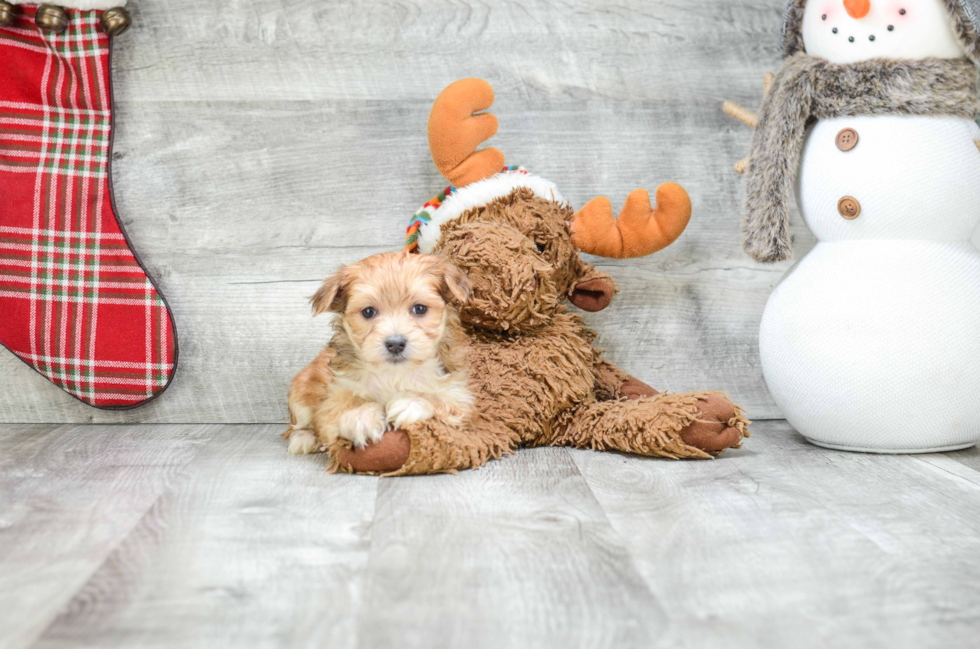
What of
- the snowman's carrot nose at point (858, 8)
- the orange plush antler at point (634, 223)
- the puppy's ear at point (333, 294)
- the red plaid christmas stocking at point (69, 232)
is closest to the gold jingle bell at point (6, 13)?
the red plaid christmas stocking at point (69, 232)

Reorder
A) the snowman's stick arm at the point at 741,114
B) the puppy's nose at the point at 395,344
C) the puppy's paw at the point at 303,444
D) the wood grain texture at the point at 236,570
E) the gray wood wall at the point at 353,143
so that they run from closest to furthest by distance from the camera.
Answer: the wood grain texture at the point at 236,570 < the puppy's nose at the point at 395,344 < the puppy's paw at the point at 303,444 < the snowman's stick arm at the point at 741,114 < the gray wood wall at the point at 353,143

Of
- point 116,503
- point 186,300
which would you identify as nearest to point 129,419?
point 186,300

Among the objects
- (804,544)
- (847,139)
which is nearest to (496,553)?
(804,544)

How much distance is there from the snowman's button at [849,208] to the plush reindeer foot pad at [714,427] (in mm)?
470

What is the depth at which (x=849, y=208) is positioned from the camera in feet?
5.64

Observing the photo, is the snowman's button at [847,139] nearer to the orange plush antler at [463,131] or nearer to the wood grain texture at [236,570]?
the orange plush antler at [463,131]

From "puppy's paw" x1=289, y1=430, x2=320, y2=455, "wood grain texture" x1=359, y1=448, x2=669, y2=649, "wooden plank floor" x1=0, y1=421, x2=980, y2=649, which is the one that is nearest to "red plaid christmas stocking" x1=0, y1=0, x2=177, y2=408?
"wooden plank floor" x1=0, y1=421, x2=980, y2=649

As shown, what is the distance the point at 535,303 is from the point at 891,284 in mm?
738

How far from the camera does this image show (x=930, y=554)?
1153mm

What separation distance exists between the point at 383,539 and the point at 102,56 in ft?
4.92

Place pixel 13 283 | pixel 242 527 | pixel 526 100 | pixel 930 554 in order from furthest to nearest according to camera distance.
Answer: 1. pixel 526 100
2. pixel 13 283
3. pixel 242 527
4. pixel 930 554

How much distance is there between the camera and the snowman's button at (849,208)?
5.61 ft

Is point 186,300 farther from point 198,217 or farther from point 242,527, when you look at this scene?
point 242,527

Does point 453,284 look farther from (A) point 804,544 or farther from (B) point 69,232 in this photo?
(B) point 69,232
